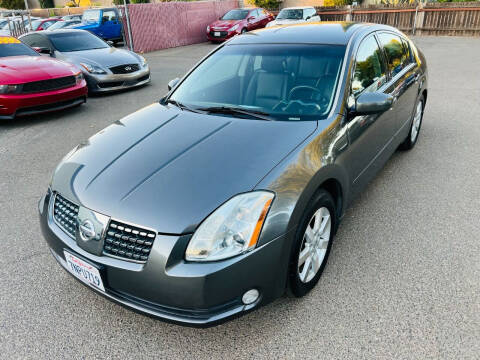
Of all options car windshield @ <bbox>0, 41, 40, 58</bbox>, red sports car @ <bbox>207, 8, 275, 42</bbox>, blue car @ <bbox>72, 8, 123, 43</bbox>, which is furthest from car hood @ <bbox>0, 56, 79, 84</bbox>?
blue car @ <bbox>72, 8, 123, 43</bbox>

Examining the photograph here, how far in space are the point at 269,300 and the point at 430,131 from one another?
180 inches

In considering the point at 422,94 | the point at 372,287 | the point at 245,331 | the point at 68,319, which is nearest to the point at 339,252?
the point at 372,287

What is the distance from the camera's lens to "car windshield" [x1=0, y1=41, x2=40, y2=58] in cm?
734

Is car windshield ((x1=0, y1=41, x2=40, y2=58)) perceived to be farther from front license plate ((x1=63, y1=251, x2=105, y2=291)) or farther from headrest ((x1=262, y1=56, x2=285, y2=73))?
front license plate ((x1=63, y1=251, x2=105, y2=291))

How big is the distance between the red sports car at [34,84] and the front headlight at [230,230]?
5.79 m

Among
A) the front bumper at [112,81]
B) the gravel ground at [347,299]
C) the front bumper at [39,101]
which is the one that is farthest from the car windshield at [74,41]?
the gravel ground at [347,299]

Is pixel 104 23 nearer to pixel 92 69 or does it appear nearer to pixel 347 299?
pixel 92 69

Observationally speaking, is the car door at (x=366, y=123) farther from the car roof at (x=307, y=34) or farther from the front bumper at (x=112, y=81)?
the front bumper at (x=112, y=81)

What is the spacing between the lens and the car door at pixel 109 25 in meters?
18.7

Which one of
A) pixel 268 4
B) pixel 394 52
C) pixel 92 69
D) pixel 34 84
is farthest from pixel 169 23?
pixel 394 52

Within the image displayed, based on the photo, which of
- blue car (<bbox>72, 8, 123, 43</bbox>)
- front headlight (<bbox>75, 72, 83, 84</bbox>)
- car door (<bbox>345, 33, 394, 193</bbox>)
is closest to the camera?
car door (<bbox>345, 33, 394, 193</bbox>)

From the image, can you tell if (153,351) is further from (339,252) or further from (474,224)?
(474,224)

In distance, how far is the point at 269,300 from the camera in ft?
6.88

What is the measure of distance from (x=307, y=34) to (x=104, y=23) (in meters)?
18.1
